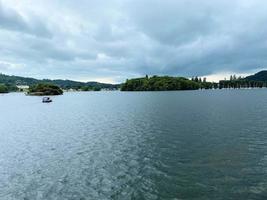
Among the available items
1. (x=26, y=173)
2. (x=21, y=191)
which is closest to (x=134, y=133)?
(x=26, y=173)

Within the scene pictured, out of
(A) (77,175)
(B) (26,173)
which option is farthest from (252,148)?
(B) (26,173)

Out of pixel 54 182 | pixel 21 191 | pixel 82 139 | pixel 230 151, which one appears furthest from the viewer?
pixel 82 139

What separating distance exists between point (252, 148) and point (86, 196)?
23.2 metres

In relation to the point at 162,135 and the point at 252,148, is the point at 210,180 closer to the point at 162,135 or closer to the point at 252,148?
the point at 252,148

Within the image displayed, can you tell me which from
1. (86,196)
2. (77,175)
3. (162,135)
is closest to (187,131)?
(162,135)

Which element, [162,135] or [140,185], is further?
[162,135]

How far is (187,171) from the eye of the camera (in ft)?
90.9

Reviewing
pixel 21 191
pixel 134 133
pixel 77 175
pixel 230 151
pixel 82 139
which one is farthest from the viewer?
pixel 134 133

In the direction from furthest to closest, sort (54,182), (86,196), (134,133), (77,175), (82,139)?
(134,133) → (82,139) → (77,175) → (54,182) → (86,196)

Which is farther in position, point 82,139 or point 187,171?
point 82,139

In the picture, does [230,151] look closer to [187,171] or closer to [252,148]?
[252,148]

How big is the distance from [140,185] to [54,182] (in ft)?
25.6

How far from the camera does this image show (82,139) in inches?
1828

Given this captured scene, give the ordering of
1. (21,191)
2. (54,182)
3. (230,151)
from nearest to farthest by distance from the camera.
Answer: (21,191) < (54,182) < (230,151)
